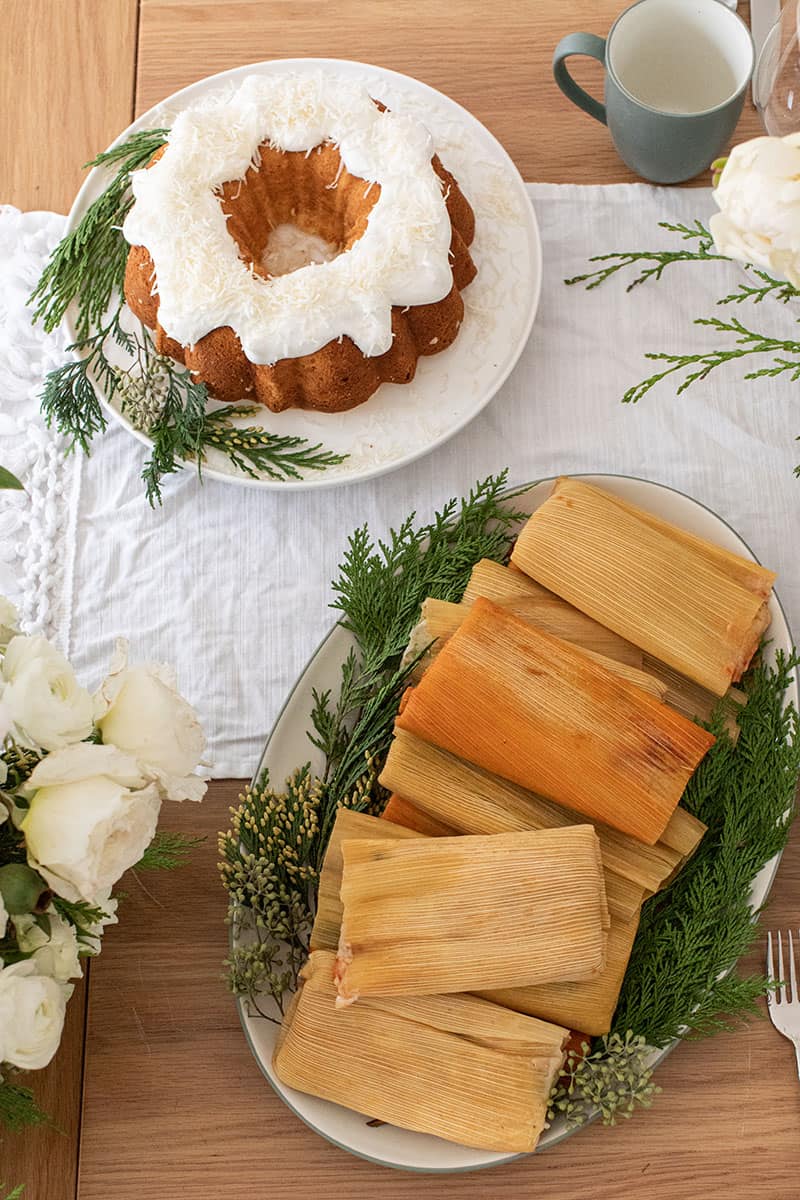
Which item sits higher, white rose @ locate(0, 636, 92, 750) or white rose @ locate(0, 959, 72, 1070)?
white rose @ locate(0, 636, 92, 750)

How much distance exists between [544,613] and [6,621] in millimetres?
448

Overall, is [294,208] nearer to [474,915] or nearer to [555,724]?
[555,724]

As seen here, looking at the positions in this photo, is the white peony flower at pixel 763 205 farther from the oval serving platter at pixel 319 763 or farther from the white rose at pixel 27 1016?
the white rose at pixel 27 1016

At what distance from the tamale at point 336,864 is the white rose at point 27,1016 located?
0.77 ft

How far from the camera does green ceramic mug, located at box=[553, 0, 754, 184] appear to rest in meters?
1.08

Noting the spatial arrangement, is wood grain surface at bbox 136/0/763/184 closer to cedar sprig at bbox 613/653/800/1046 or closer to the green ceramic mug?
the green ceramic mug

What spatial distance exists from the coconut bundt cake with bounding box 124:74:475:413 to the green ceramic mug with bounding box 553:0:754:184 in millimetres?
172

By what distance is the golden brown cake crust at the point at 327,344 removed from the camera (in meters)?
1.05

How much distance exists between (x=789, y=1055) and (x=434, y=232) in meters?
0.78

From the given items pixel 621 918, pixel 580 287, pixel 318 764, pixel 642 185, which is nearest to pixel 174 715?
pixel 318 764

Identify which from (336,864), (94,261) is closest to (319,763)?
(336,864)

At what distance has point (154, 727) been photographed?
0.75 m

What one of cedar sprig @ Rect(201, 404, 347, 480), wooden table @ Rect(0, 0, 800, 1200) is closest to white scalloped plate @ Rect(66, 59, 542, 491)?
cedar sprig @ Rect(201, 404, 347, 480)

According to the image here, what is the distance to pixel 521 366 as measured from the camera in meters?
1.17
